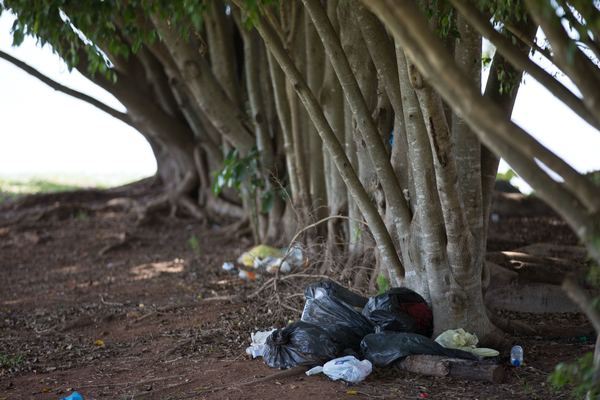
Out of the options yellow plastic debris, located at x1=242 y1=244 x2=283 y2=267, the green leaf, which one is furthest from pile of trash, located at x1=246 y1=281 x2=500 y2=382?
yellow plastic debris, located at x1=242 y1=244 x2=283 y2=267

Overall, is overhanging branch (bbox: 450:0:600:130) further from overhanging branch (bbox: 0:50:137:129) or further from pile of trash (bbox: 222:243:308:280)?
overhanging branch (bbox: 0:50:137:129)

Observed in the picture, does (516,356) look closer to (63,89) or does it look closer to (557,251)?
(557,251)

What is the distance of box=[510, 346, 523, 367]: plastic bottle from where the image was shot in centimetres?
325

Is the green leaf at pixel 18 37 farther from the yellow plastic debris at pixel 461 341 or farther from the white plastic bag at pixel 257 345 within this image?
the yellow plastic debris at pixel 461 341

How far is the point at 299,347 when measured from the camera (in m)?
3.20

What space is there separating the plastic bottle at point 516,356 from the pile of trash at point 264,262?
8.91 feet

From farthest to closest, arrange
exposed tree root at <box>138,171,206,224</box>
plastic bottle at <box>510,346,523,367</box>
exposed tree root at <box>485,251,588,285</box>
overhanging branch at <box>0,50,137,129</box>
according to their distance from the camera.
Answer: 1. exposed tree root at <box>138,171,206,224</box>
2. overhanging branch at <box>0,50,137,129</box>
3. exposed tree root at <box>485,251,588,285</box>
4. plastic bottle at <box>510,346,523,367</box>

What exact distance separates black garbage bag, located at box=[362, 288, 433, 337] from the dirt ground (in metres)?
0.38

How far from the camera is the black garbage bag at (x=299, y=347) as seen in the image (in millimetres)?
3168

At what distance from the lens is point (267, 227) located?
809 centimetres

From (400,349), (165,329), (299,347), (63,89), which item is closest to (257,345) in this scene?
(299,347)

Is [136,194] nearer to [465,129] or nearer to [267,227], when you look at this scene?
[267,227]

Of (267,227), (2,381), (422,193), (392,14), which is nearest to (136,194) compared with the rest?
(267,227)

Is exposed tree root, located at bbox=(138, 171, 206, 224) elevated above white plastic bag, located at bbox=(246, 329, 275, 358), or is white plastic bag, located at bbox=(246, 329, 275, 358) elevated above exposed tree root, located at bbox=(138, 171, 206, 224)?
exposed tree root, located at bbox=(138, 171, 206, 224)
